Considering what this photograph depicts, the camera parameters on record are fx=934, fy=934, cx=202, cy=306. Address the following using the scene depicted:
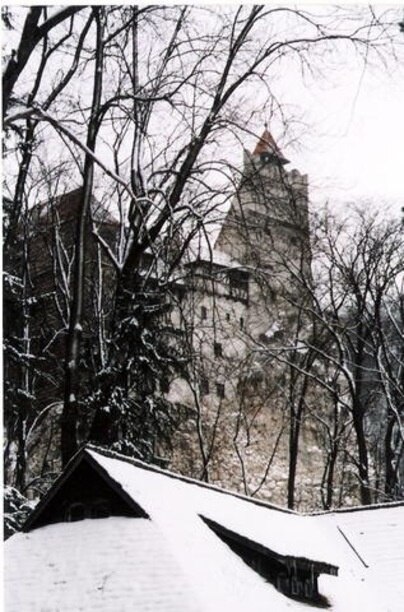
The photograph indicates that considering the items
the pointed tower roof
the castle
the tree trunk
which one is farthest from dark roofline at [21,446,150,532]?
the pointed tower roof

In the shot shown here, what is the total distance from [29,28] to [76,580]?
109 inches

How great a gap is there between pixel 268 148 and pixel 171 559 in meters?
3.23

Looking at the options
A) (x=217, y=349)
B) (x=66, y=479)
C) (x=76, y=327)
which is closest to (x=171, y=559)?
(x=66, y=479)

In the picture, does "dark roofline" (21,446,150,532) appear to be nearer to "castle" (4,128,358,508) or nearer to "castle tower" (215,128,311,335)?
"castle" (4,128,358,508)

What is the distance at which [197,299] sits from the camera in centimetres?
644

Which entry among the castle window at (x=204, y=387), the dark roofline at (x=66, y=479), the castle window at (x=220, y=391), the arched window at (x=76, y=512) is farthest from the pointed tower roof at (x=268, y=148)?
the arched window at (x=76, y=512)

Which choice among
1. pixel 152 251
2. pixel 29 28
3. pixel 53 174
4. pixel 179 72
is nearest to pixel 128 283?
pixel 152 251

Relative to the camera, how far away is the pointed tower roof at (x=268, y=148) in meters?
6.50

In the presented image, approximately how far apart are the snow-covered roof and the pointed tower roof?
231cm

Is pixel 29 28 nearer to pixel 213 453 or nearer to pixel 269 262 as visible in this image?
pixel 269 262

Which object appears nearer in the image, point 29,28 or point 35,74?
point 29,28

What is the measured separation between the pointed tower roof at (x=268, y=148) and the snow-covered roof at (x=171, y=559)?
231 cm

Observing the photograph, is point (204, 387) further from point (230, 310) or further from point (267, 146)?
point (267, 146)

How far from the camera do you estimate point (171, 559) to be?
4.63 meters
